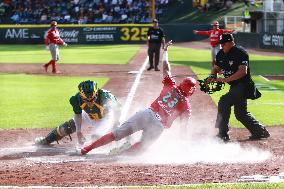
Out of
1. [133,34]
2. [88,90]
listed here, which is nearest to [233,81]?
[88,90]

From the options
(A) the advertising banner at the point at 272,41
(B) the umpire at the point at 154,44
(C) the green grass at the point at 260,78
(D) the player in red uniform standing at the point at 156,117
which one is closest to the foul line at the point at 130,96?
(B) the umpire at the point at 154,44

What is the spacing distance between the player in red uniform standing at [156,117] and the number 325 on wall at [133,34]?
135 feet

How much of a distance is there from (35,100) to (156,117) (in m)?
8.80

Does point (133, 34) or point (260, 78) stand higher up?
point (260, 78)

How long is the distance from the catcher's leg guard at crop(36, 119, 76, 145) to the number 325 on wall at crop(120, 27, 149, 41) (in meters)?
40.2

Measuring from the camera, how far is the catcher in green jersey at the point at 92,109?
10.6 metres

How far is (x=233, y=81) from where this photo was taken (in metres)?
12.3

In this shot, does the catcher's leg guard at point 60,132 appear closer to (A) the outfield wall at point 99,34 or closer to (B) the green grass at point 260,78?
(B) the green grass at point 260,78

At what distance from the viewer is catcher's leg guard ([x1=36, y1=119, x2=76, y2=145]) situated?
38.4ft

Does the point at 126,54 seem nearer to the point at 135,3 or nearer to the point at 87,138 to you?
the point at 135,3

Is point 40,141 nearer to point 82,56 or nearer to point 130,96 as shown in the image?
point 130,96

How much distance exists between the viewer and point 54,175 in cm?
927

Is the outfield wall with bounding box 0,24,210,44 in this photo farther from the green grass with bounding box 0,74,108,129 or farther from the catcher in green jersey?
the catcher in green jersey

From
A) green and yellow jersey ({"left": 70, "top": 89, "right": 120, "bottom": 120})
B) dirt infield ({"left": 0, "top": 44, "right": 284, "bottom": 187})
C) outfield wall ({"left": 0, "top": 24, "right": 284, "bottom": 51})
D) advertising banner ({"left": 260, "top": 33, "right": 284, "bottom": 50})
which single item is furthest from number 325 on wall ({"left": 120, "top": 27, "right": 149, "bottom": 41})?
green and yellow jersey ({"left": 70, "top": 89, "right": 120, "bottom": 120})
